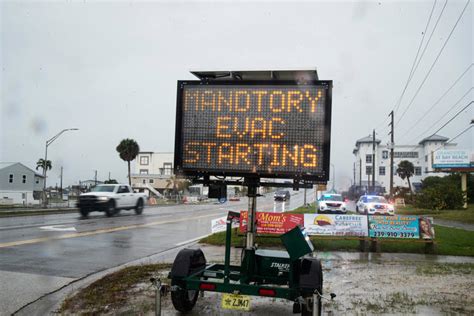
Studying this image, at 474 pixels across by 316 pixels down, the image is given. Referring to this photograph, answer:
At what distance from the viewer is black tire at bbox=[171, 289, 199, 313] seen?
6449 millimetres

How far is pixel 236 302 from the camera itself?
5.72 m

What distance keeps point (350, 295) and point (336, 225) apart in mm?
7232

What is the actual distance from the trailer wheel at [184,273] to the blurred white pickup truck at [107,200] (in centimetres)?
2217

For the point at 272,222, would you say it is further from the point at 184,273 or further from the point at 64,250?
the point at 184,273

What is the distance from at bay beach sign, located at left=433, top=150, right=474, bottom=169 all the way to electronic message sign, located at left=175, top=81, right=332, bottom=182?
44542 mm

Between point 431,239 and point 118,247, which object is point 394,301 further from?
point 118,247

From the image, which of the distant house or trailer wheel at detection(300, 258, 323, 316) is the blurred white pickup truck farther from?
the distant house

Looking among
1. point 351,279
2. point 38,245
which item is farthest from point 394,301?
point 38,245

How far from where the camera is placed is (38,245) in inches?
551

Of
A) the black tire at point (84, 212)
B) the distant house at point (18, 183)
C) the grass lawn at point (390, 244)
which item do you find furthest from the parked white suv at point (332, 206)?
the distant house at point (18, 183)

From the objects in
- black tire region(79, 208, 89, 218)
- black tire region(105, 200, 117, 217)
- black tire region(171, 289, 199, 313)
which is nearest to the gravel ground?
black tire region(171, 289, 199, 313)

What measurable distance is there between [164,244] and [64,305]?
28.7 feet

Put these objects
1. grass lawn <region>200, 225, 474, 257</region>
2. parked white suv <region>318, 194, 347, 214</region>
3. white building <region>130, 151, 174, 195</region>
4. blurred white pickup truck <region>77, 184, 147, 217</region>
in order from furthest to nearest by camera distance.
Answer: white building <region>130, 151, 174, 195</region>
parked white suv <region>318, 194, 347, 214</region>
blurred white pickup truck <region>77, 184, 147, 217</region>
grass lawn <region>200, 225, 474, 257</region>

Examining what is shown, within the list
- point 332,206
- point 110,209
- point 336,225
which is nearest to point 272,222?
point 336,225
